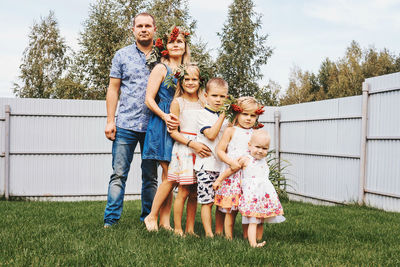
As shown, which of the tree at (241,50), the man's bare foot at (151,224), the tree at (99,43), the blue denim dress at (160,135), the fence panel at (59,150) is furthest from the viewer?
the tree at (241,50)

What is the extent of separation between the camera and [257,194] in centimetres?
359

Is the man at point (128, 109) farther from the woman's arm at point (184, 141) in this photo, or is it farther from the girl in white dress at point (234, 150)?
the girl in white dress at point (234, 150)

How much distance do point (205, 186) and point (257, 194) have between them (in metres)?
0.48

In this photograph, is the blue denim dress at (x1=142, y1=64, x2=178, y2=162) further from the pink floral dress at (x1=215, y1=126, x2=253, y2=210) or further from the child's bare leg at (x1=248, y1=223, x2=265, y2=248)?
the child's bare leg at (x1=248, y1=223, x2=265, y2=248)

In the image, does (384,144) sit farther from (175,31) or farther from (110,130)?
(110,130)

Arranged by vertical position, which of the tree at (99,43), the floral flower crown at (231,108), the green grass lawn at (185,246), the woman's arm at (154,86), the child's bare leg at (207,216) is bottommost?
the green grass lawn at (185,246)

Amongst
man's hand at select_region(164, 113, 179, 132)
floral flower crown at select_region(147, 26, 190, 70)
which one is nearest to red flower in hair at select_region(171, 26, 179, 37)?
floral flower crown at select_region(147, 26, 190, 70)

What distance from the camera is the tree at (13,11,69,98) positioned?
27.9 meters

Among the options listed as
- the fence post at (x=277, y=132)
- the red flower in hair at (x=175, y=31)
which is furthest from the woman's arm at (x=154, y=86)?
the fence post at (x=277, y=132)

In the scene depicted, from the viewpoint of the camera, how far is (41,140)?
9016mm

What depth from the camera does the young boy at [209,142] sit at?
12.4 ft

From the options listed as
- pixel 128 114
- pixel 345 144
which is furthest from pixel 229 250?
pixel 345 144

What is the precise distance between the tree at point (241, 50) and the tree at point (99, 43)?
7985 millimetres

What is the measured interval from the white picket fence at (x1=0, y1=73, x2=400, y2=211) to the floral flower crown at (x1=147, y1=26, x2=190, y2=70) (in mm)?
4609
